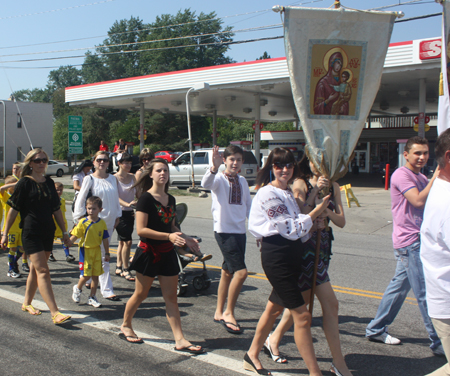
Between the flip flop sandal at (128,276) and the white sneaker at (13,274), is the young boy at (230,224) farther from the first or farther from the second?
the white sneaker at (13,274)

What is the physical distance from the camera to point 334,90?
3631 mm

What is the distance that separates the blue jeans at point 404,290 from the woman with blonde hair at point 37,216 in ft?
10.6

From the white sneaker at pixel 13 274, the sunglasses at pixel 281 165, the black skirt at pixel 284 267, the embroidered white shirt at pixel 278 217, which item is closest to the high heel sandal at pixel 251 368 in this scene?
the black skirt at pixel 284 267

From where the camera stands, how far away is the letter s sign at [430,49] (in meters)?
16.5

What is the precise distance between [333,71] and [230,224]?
198cm

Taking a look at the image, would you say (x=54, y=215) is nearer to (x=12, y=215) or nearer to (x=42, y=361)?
(x=12, y=215)

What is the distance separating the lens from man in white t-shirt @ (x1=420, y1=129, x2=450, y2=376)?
2680 millimetres

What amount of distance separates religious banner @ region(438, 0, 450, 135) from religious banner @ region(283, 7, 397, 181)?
1.46ft

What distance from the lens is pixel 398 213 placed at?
4148 millimetres

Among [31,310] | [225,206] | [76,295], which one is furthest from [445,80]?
[31,310]

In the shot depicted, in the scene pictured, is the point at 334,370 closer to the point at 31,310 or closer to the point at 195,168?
the point at 31,310

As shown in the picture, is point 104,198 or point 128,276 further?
point 128,276

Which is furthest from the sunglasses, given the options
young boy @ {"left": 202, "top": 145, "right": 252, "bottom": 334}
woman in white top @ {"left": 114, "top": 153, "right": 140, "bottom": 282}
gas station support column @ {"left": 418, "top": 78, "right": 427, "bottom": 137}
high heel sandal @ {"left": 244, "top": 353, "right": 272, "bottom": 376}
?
gas station support column @ {"left": 418, "top": 78, "right": 427, "bottom": 137}

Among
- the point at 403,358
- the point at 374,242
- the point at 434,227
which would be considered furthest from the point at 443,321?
the point at 374,242
